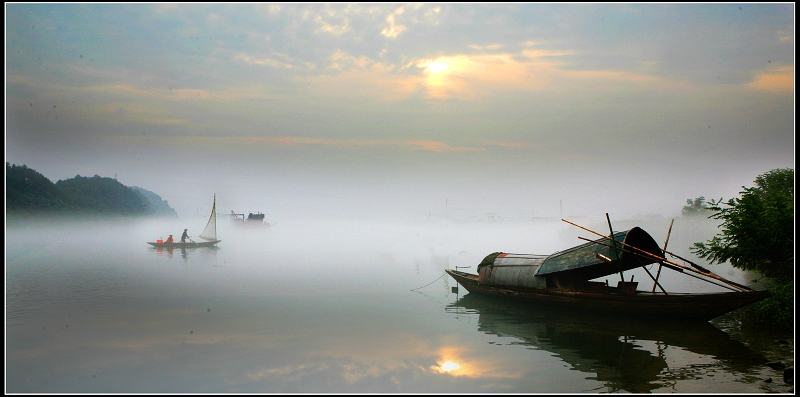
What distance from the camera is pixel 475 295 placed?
1105 inches

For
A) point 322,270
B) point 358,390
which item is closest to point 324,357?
point 358,390

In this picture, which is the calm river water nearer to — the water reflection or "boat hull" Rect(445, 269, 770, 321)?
"boat hull" Rect(445, 269, 770, 321)

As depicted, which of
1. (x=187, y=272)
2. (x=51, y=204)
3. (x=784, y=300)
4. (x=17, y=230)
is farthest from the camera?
(x=51, y=204)

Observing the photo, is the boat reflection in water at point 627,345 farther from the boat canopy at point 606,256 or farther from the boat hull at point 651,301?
the boat canopy at point 606,256

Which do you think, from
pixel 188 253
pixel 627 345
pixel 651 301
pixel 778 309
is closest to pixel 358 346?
pixel 627 345

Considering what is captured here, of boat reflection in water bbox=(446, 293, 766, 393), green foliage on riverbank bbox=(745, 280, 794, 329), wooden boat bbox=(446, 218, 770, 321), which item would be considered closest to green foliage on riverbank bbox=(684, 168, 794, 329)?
green foliage on riverbank bbox=(745, 280, 794, 329)

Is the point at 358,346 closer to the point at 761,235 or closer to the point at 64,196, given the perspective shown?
the point at 761,235

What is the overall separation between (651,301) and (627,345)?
3.09 m

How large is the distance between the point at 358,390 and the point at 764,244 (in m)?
15.9

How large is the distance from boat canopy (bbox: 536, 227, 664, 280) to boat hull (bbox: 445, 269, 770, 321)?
109 cm

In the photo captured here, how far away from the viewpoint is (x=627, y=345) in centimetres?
1772

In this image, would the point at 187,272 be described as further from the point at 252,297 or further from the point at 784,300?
the point at 784,300

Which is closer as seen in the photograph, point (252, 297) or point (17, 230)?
point (252, 297)

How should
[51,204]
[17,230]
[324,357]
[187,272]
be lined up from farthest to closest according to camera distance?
[51,204]
[17,230]
[187,272]
[324,357]
